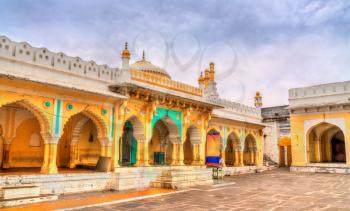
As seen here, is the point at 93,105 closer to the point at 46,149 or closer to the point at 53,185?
the point at 46,149

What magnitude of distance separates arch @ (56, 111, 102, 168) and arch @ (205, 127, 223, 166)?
7009mm

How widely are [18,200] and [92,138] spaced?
6.56 meters

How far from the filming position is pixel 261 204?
28.8 ft

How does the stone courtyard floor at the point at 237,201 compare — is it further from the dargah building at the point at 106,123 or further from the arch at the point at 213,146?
the arch at the point at 213,146

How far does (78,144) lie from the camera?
13914mm

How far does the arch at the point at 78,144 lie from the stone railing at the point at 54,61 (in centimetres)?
207

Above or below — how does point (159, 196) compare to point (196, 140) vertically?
below

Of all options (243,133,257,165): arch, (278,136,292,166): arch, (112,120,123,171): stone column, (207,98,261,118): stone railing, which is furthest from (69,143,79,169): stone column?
(278,136,292,166): arch

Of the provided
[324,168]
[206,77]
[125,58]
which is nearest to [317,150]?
[324,168]

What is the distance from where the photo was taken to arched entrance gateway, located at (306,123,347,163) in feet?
78.8

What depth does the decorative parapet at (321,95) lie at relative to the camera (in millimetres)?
21625

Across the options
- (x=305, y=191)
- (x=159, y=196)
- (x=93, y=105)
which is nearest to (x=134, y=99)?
(x=93, y=105)

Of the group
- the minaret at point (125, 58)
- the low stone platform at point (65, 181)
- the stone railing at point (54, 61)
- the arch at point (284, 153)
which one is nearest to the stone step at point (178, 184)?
the low stone platform at point (65, 181)

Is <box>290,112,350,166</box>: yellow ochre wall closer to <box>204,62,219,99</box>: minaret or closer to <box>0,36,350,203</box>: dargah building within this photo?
<box>0,36,350,203</box>: dargah building
